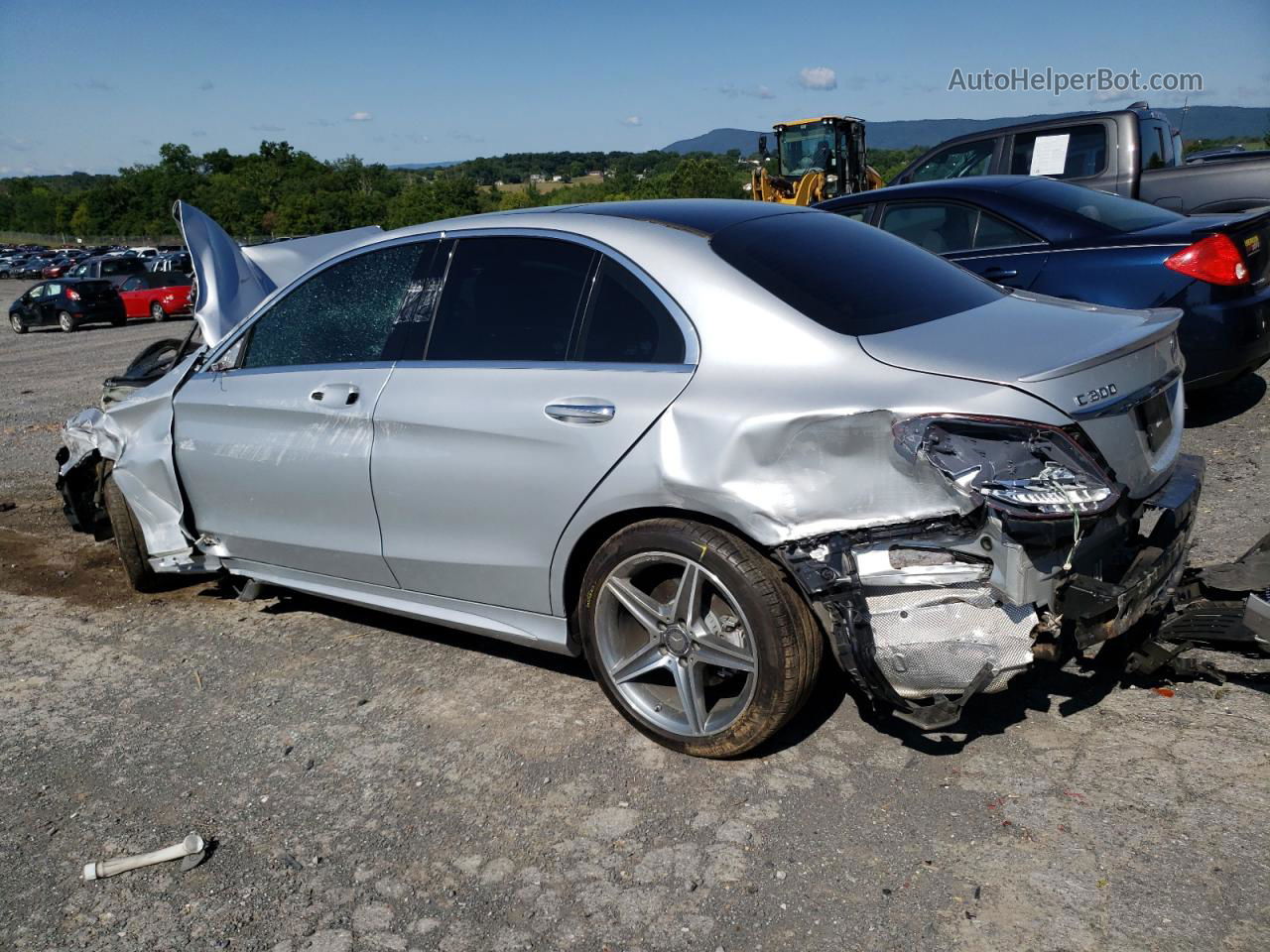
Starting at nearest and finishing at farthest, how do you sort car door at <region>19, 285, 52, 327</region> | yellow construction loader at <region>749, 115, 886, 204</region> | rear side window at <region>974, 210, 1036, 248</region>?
rear side window at <region>974, 210, 1036, 248</region>
yellow construction loader at <region>749, 115, 886, 204</region>
car door at <region>19, 285, 52, 327</region>

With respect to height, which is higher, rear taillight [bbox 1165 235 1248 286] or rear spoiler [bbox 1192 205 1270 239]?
rear spoiler [bbox 1192 205 1270 239]

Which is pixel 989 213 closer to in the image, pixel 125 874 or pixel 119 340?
pixel 125 874

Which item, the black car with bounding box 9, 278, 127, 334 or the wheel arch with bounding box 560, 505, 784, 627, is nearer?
the wheel arch with bounding box 560, 505, 784, 627

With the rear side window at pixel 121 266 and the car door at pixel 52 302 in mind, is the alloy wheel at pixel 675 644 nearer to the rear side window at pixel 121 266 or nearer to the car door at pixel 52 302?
the car door at pixel 52 302

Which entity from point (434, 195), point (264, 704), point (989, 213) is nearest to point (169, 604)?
point (264, 704)

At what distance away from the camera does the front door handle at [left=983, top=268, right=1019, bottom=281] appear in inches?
256

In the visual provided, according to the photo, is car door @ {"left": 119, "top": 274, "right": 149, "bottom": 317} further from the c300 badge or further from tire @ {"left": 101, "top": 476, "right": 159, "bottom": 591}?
the c300 badge

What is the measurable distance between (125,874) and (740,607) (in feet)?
6.40

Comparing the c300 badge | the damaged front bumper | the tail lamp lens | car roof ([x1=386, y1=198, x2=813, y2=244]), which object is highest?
car roof ([x1=386, y1=198, x2=813, y2=244])

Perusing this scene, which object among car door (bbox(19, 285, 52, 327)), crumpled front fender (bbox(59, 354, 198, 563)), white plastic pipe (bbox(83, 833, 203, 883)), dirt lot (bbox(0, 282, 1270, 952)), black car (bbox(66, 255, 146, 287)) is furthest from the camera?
black car (bbox(66, 255, 146, 287))

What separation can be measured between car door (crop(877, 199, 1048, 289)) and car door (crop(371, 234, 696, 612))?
385cm

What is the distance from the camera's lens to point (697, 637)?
10.5 feet

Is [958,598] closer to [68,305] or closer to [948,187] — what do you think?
[948,187]

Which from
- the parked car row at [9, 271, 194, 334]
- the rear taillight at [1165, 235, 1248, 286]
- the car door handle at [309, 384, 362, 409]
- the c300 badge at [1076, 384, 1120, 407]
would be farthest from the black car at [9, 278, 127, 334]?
Answer: the c300 badge at [1076, 384, 1120, 407]
